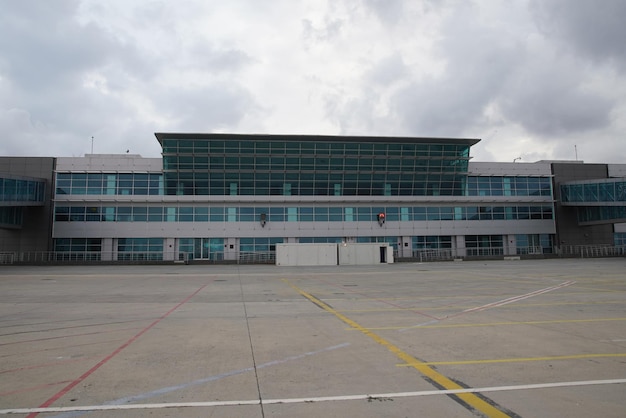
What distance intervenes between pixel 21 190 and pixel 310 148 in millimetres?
35548

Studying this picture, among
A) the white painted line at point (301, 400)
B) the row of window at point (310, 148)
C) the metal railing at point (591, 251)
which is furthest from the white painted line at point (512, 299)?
the metal railing at point (591, 251)

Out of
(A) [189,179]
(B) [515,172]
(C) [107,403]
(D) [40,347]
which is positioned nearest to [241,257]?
(A) [189,179]

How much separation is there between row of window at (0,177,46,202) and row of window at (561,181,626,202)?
7153 centimetres

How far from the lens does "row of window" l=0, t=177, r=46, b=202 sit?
1925 inches

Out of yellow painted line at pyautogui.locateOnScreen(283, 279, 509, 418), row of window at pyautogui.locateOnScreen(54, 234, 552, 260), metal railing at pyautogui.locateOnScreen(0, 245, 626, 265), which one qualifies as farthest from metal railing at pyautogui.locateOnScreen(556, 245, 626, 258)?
yellow painted line at pyautogui.locateOnScreen(283, 279, 509, 418)

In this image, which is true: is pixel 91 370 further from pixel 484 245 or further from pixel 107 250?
pixel 484 245

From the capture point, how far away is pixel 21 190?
169ft

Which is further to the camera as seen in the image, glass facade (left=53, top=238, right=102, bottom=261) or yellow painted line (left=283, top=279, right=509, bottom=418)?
glass facade (left=53, top=238, right=102, bottom=261)

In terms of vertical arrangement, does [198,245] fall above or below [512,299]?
above

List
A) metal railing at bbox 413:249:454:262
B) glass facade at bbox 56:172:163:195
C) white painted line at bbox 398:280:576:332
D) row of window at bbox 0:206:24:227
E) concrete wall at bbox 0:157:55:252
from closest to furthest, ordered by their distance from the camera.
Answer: white painted line at bbox 398:280:576:332 → row of window at bbox 0:206:24:227 → concrete wall at bbox 0:157:55:252 → glass facade at bbox 56:172:163:195 → metal railing at bbox 413:249:454:262

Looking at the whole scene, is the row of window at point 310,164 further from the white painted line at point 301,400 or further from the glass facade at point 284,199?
the white painted line at point 301,400

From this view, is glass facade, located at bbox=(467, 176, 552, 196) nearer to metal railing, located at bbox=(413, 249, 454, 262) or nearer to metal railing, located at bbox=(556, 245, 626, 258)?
metal railing, located at bbox=(556, 245, 626, 258)

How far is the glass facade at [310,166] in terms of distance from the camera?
57.1 m

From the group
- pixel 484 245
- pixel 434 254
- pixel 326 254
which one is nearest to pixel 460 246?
pixel 484 245
